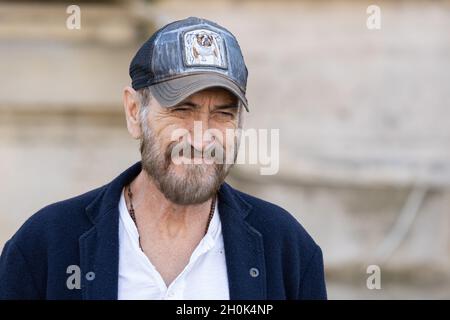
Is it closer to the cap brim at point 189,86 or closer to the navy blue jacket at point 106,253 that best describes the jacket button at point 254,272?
the navy blue jacket at point 106,253

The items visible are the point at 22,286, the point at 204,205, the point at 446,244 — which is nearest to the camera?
the point at 22,286

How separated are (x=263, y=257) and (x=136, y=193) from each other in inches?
17.2

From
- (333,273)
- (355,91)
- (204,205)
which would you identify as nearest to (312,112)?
(355,91)

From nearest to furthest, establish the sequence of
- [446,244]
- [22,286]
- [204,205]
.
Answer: [22,286] → [204,205] → [446,244]

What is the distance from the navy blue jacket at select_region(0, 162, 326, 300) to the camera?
9.58ft

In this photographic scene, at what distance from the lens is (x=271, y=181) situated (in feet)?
24.1

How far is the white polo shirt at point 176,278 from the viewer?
2908 mm

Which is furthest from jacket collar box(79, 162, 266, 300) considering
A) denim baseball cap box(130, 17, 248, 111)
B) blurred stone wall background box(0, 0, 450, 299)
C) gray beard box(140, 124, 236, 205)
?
blurred stone wall background box(0, 0, 450, 299)

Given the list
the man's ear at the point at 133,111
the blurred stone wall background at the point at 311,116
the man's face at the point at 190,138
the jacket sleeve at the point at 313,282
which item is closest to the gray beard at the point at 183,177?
the man's face at the point at 190,138

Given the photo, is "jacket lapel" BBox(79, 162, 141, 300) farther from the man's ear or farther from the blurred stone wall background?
the blurred stone wall background

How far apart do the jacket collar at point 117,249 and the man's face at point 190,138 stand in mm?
143

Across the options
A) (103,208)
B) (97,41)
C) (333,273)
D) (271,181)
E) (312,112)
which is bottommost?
(103,208)
